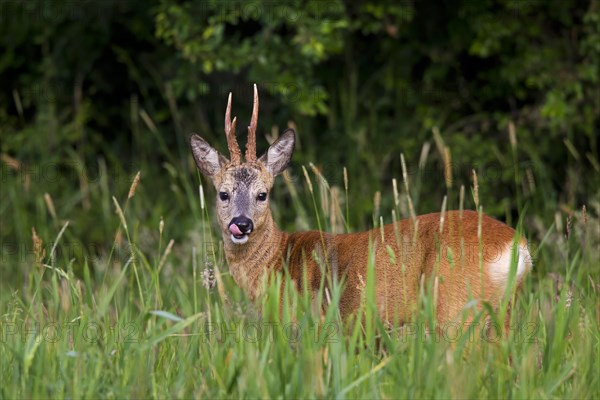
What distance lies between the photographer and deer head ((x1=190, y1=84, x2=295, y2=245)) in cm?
488

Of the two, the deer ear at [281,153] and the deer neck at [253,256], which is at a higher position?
the deer ear at [281,153]

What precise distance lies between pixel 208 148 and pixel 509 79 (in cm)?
278

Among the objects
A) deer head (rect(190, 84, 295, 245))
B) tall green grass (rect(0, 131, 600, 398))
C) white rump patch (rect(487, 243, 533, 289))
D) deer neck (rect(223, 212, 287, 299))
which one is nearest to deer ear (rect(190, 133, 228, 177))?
deer head (rect(190, 84, 295, 245))

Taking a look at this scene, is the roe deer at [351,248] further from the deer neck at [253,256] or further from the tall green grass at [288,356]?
the tall green grass at [288,356]

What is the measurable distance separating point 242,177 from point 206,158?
277 millimetres

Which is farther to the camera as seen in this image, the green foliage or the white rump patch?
the green foliage

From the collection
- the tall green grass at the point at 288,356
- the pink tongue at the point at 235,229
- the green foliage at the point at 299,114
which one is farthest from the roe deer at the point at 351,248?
the tall green grass at the point at 288,356

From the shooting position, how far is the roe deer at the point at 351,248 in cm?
435

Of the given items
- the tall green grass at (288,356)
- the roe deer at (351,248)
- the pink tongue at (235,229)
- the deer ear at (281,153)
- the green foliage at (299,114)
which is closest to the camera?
the tall green grass at (288,356)

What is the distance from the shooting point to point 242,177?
502 centimetres

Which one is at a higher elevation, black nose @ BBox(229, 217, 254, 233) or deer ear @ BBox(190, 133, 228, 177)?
deer ear @ BBox(190, 133, 228, 177)

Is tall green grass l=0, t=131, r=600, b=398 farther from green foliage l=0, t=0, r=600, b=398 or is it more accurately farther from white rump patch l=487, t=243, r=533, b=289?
green foliage l=0, t=0, r=600, b=398

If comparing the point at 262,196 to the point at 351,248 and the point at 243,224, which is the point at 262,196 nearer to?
the point at 243,224

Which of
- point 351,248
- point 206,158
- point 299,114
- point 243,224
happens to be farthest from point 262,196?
point 299,114
